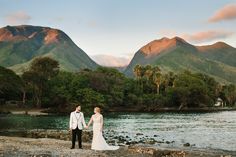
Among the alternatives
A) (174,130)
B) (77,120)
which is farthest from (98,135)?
(174,130)

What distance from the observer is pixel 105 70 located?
19012 centimetres

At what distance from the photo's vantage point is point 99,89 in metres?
162

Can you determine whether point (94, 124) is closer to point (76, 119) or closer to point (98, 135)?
point (98, 135)

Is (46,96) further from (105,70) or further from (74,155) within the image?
(74,155)

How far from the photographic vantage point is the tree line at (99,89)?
14725 centimetres

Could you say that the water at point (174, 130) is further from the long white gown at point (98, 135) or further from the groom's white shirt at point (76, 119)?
the groom's white shirt at point (76, 119)

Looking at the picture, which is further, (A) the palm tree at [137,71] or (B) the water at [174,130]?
(A) the palm tree at [137,71]

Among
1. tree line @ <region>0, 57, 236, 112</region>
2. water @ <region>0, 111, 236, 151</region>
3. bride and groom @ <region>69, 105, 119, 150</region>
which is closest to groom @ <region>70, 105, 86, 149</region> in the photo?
bride and groom @ <region>69, 105, 119, 150</region>

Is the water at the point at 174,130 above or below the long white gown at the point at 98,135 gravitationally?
below

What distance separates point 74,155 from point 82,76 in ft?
461

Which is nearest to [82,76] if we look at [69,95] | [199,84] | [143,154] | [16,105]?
[69,95]

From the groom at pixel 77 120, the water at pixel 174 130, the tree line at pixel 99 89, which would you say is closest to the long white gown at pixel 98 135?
the groom at pixel 77 120

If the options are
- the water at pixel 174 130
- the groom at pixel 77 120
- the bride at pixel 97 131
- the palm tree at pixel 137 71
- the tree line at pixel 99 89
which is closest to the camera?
the bride at pixel 97 131

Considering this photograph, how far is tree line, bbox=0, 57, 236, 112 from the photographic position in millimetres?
147250
